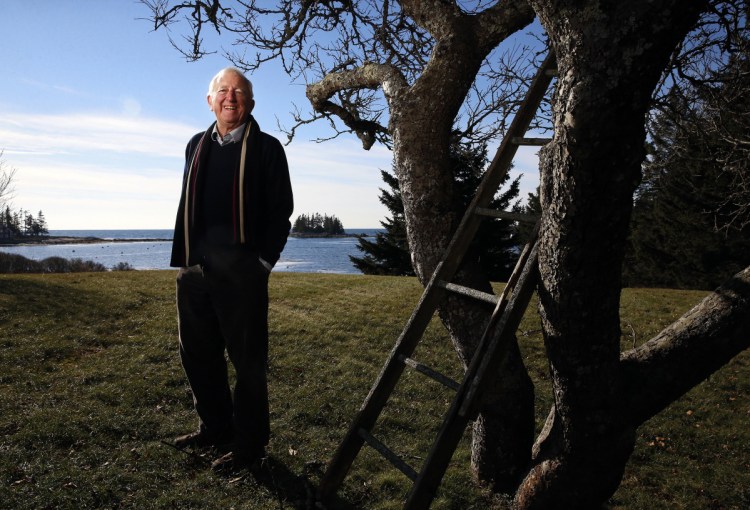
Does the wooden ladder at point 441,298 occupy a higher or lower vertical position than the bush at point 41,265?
higher

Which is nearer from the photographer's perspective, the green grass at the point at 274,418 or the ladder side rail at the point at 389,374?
the ladder side rail at the point at 389,374

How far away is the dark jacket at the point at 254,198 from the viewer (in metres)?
4.01

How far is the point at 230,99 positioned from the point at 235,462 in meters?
3.19

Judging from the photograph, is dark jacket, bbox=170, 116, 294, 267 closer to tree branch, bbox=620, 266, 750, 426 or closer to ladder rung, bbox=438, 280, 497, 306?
ladder rung, bbox=438, 280, 497, 306

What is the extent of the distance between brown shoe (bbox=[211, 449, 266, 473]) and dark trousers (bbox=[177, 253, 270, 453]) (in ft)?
0.23

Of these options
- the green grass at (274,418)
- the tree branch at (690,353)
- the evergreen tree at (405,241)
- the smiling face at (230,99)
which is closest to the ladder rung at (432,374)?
the tree branch at (690,353)

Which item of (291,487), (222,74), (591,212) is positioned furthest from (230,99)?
(291,487)

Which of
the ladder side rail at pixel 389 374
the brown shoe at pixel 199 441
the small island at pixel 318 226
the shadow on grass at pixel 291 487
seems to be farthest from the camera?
the small island at pixel 318 226

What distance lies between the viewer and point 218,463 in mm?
4199

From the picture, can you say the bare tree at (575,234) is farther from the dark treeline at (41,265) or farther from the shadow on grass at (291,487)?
the dark treeline at (41,265)

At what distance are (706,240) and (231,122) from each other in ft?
91.0

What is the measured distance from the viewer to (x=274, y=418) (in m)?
5.48

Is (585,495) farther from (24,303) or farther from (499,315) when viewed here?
(24,303)

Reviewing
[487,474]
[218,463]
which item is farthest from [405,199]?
[218,463]
